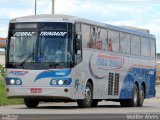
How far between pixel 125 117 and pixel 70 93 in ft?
35.7

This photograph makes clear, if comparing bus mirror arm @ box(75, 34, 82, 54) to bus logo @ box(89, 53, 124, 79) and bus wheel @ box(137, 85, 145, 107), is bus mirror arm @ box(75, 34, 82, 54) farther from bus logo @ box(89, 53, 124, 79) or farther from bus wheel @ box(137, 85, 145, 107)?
bus wheel @ box(137, 85, 145, 107)

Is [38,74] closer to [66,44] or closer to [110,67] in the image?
[66,44]

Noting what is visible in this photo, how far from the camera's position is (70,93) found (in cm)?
2512

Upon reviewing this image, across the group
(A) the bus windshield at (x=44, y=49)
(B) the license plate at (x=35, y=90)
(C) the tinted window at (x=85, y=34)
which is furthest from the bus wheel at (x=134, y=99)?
(B) the license plate at (x=35, y=90)

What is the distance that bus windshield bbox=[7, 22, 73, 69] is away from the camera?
2486cm

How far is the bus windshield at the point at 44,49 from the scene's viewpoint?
24859mm

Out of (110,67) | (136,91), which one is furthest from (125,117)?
(136,91)

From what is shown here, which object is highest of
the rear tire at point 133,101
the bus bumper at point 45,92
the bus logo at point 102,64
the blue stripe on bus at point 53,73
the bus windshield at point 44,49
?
the bus windshield at point 44,49

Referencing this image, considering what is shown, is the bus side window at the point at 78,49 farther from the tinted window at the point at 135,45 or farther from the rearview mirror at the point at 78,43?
the tinted window at the point at 135,45

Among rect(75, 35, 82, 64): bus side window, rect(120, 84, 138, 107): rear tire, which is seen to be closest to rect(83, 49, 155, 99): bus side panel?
rect(120, 84, 138, 107): rear tire

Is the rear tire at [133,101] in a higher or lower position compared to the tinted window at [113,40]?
lower

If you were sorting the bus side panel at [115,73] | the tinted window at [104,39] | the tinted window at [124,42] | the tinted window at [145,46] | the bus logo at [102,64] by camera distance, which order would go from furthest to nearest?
the tinted window at [145,46], the tinted window at [124,42], the tinted window at [104,39], the bus side panel at [115,73], the bus logo at [102,64]

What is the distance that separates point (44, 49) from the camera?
81.7 ft

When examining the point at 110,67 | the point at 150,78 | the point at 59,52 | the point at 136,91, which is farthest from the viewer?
the point at 150,78
